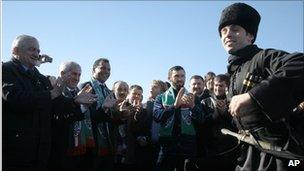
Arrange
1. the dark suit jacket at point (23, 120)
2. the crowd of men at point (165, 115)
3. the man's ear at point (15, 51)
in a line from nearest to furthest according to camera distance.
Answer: the crowd of men at point (165, 115) < the dark suit jacket at point (23, 120) < the man's ear at point (15, 51)

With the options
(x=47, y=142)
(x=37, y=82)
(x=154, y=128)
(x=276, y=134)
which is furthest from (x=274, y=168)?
(x=154, y=128)

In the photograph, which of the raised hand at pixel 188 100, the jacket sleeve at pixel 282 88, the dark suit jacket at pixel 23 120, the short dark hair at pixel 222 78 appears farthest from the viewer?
the short dark hair at pixel 222 78

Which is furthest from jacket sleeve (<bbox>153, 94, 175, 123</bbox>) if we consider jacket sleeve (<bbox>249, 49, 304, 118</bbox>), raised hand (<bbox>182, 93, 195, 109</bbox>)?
jacket sleeve (<bbox>249, 49, 304, 118</bbox>)

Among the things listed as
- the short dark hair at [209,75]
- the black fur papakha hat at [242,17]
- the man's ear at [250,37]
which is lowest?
the short dark hair at [209,75]

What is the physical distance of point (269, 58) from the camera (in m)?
3.22

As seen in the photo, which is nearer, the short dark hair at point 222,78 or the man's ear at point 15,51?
the man's ear at point 15,51

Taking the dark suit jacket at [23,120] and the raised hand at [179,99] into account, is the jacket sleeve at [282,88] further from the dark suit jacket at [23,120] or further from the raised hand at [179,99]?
the raised hand at [179,99]

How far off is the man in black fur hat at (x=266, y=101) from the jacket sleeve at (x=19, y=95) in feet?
7.93

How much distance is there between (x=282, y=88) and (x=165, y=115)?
376 centimetres

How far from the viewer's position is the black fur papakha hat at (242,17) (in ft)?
12.4

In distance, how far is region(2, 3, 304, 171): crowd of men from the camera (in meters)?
3.05

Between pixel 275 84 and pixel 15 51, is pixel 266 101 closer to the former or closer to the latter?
pixel 275 84

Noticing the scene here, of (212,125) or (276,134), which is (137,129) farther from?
(276,134)

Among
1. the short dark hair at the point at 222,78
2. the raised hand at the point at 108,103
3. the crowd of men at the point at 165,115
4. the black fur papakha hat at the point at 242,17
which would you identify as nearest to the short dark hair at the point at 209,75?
the crowd of men at the point at 165,115
